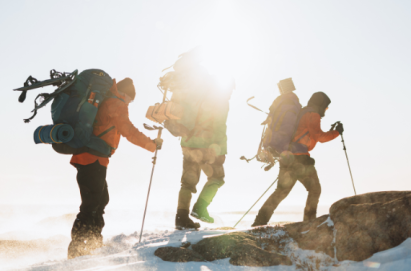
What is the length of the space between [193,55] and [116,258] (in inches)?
178

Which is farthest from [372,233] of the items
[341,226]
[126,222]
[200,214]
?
[126,222]

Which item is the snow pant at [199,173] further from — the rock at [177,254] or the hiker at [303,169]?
the rock at [177,254]

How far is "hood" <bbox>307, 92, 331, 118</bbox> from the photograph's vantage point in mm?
6570

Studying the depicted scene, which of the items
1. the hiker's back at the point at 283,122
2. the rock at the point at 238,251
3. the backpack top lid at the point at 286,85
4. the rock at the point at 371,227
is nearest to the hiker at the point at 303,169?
the hiker's back at the point at 283,122

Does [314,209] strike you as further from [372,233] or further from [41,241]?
[41,241]

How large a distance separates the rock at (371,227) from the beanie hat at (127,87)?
15.4ft

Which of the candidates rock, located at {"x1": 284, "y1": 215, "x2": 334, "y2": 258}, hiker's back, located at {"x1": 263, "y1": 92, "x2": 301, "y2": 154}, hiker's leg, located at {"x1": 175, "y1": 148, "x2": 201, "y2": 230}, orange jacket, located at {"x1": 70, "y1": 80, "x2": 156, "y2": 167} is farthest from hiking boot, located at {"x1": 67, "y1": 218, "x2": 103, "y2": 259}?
hiker's back, located at {"x1": 263, "y1": 92, "x2": 301, "y2": 154}

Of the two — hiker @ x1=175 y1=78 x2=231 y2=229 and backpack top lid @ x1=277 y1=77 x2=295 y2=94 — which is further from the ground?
backpack top lid @ x1=277 y1=77 x2=295 y2=94

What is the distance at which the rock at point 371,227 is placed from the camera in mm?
3555

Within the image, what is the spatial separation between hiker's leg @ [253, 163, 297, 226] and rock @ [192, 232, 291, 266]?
1.62 meters

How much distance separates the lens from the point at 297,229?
4.72 metres

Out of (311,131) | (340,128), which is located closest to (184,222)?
(311,131)

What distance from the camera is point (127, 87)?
6359mm

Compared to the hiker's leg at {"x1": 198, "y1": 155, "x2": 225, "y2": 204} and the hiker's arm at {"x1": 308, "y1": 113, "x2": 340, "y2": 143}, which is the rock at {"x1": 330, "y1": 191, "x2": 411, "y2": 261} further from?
the hiker's leg at {"x1": 198, "y1": 155, "x2": 225, "y2": 204}
